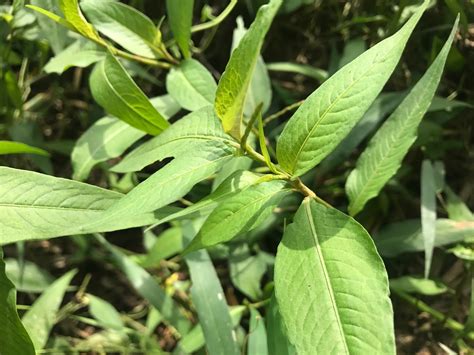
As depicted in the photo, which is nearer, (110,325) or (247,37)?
(247,37)

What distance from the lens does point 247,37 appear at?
0.57 metres

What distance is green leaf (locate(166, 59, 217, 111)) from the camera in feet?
3.14

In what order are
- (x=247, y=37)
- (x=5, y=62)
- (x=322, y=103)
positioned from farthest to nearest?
(x=5, y=62) < (x=322, y=103) < (x=247, y=37)

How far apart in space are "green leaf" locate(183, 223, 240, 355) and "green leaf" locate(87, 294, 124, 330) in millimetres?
299

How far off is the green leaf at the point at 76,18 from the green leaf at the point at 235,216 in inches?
15.0

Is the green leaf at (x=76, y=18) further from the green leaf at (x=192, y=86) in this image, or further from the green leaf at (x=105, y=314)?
the green leaf at (x=105, y=314)

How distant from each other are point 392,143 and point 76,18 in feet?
1.69

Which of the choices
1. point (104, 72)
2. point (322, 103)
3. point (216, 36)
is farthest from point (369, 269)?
point (216, 36)

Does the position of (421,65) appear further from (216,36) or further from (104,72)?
(104,72)

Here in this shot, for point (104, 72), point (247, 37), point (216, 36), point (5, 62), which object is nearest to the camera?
point (247, 37)

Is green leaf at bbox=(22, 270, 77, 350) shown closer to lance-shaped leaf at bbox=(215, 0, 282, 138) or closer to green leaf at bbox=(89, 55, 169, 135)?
green leaf at bbox=(89, 55, 169, 135)

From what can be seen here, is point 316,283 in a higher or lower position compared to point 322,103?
lower

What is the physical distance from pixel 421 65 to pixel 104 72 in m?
0.68

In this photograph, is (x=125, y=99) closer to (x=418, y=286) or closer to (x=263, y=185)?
(x=263, y=185)
